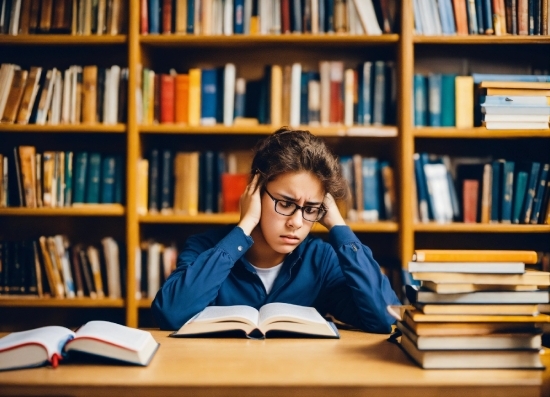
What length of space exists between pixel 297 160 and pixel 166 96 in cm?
102

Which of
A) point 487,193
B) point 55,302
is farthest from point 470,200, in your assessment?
point 55,302

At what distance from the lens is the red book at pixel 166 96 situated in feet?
7.89

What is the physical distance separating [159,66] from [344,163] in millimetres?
989

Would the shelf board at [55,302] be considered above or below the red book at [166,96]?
below

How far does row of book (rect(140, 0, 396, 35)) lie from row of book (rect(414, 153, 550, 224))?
648mm

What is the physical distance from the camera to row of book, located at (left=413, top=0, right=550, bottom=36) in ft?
7.62

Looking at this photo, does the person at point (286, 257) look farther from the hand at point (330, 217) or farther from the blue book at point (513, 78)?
the blue book at point (513, 78)

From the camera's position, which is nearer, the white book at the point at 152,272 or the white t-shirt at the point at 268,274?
the white t-shirt at the point at 268,274

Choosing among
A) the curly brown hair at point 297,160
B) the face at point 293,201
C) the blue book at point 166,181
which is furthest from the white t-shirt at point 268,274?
the blue book at point 166,181

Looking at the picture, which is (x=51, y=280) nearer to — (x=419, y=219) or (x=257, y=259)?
(x=257, y=259)

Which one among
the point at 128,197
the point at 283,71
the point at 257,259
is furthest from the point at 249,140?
the point at 257,259

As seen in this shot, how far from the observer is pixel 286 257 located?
1733 mm

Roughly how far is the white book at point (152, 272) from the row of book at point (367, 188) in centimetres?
82

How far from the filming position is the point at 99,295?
95.4 inches
